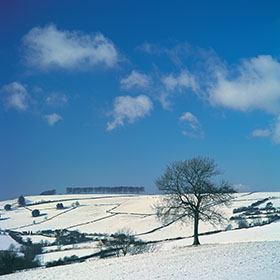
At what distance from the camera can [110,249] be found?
43875 millimetres

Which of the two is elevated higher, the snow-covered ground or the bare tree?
the bare tree

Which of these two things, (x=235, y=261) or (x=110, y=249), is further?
(x=110, y=249)

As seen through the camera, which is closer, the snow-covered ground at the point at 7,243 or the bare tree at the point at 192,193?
the bare tree at the point at 192,193

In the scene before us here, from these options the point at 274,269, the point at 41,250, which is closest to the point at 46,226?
the point at 41,250

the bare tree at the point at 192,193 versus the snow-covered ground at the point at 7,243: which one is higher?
the bare tree at the point at 192,193

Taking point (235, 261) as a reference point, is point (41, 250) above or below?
below

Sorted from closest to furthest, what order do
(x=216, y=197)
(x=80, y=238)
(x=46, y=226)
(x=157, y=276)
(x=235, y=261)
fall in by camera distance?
(x=157, y=276), (x=235, y=261), (x=216, y=197), (x=80, y=238), (x=46, y=226)

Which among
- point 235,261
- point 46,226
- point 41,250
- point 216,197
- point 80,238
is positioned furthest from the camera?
point 46,226

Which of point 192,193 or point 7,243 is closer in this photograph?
point 192,193

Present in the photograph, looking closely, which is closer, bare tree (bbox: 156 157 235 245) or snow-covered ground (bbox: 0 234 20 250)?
bare tree (bbox: 156 157 235 245)

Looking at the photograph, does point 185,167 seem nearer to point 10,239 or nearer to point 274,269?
point 274,269

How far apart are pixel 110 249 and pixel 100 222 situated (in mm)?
58083

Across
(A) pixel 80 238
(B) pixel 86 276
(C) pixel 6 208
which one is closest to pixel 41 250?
(A) pixel 80 238

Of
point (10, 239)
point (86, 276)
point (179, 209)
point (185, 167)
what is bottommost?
point (10, 239)
